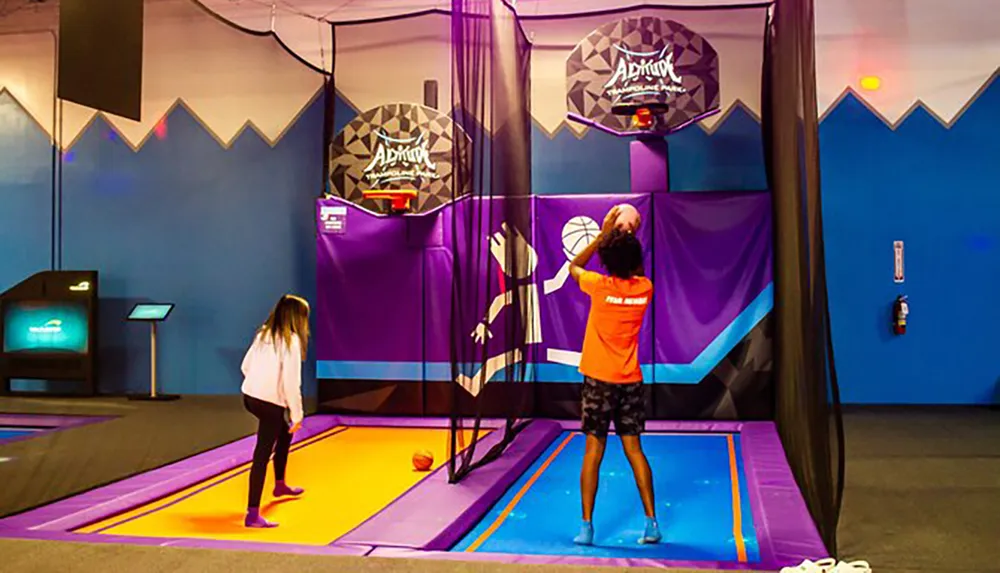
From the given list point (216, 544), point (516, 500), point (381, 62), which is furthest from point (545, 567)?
point (381, 62)

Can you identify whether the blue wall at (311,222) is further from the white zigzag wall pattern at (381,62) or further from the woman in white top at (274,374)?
the woman in white top at (274,374)

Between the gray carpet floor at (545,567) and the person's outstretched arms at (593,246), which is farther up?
the person's outstretched arms at (593,246)

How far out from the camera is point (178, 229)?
28.9ft

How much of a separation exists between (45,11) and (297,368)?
6.62m

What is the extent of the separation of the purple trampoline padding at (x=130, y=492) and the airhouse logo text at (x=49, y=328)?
3.38 m

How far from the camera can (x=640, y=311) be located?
3787mm

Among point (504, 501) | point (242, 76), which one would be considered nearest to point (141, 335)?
point (242, 76)

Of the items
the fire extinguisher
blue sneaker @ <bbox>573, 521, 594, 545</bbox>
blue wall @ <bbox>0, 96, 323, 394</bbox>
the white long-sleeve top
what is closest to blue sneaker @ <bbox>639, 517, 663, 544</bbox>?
blue sneaker @ <bbox>573, 521, 594, 545</bbox>

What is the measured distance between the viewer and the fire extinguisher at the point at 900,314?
7609mm

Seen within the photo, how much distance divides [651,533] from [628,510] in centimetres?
62

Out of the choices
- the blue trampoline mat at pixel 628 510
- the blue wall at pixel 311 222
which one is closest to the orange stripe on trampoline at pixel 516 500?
the blue trampoline mat at pixel 628 510

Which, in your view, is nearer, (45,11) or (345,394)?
(345,394)

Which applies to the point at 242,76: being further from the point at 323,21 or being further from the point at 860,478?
the point at 860,478

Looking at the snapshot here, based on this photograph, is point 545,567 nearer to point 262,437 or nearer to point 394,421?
point 262,437
